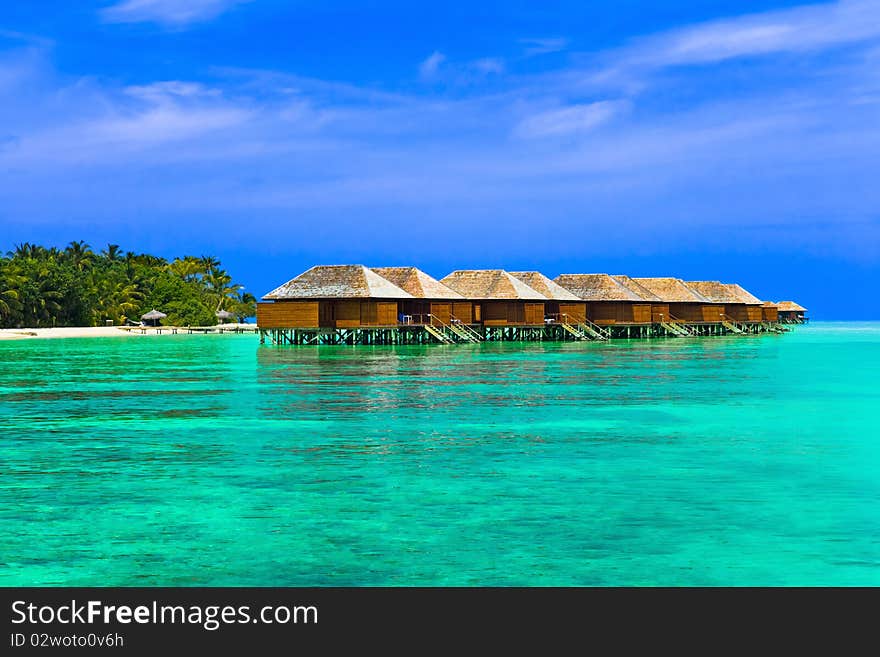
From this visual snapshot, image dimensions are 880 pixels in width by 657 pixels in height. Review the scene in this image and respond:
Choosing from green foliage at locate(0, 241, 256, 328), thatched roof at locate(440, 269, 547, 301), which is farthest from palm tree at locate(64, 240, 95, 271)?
thatched roof at locate(440, 269, 547, 301)

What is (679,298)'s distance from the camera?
8206 cm

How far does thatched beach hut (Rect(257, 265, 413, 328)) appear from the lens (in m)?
53.0

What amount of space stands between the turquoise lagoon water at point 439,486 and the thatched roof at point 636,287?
48.3 metres

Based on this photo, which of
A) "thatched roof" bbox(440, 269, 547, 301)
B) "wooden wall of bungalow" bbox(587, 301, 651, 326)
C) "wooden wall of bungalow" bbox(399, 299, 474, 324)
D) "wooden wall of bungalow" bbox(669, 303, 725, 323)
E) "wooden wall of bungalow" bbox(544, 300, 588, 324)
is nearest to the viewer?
"wooden wall of bungalow" bbox(399, 299, 474, 324)

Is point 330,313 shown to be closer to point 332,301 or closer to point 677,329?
point 332,301

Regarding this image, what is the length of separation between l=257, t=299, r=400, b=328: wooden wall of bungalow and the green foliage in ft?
105

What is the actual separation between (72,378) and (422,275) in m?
29.4

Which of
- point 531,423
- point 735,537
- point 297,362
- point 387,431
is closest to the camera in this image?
point 735,537

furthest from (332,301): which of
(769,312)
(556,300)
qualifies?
(769,312)

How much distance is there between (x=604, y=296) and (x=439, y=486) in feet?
199

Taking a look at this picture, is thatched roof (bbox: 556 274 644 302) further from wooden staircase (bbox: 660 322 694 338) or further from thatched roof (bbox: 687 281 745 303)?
thatched roof (bbox: 687 281 745 303)

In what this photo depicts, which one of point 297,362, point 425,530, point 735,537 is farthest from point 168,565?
point 297,362
